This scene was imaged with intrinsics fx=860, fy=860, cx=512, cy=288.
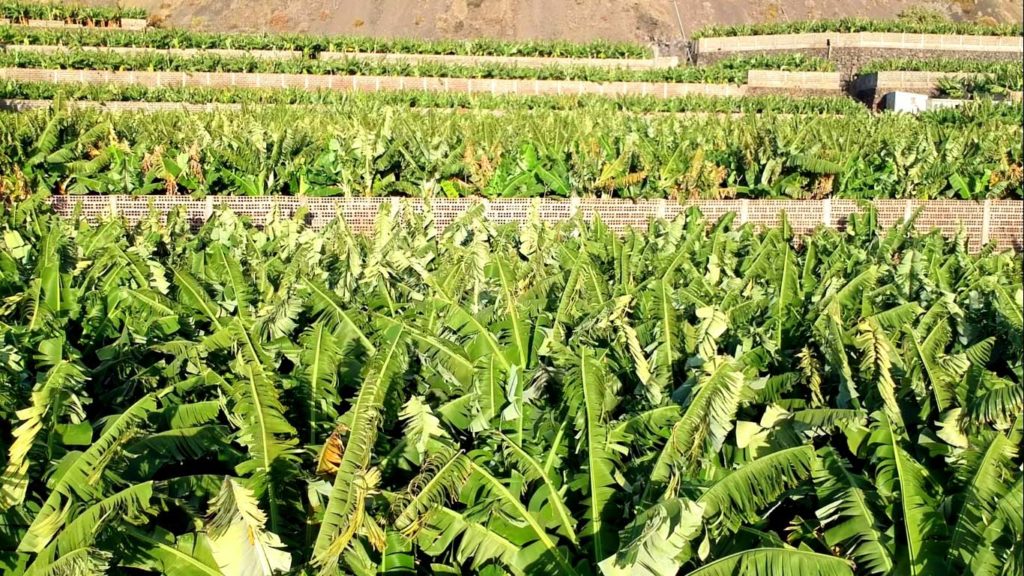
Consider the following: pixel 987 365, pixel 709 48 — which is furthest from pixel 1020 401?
pixel 709 48

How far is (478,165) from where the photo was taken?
9.88 m

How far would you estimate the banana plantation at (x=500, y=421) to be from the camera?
105 inches

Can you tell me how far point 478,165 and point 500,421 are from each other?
657 cm

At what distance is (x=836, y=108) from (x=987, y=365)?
61.9ft

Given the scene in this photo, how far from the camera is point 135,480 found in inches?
119

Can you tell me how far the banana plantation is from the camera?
2.66 metres

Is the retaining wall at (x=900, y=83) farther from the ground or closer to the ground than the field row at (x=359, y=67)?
closer to the ground

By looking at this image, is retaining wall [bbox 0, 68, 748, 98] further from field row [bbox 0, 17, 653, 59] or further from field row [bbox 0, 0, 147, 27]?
field row [bbox 0, 0, 147, 27]

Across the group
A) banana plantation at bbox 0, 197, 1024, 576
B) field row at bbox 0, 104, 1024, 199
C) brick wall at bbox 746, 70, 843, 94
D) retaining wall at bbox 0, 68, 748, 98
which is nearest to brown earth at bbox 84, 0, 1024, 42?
brick wall at bbox 746, 70, 843, 94

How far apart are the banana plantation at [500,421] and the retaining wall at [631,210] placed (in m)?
3.27

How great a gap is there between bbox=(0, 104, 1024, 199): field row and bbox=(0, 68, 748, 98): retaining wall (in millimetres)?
11037

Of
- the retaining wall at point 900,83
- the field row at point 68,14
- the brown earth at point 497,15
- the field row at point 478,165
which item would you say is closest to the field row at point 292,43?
the field row at point 68,14

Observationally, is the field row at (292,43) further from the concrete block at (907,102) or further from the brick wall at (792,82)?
the concrete block at (907,102)

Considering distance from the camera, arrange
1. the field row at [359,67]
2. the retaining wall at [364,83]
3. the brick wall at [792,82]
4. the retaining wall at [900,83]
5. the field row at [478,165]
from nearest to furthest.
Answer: the field row at [478,165], the retaining wall at [364,83], the field row at [359,67], the retaining wall at [900,83], the brick wall at [792,82]
